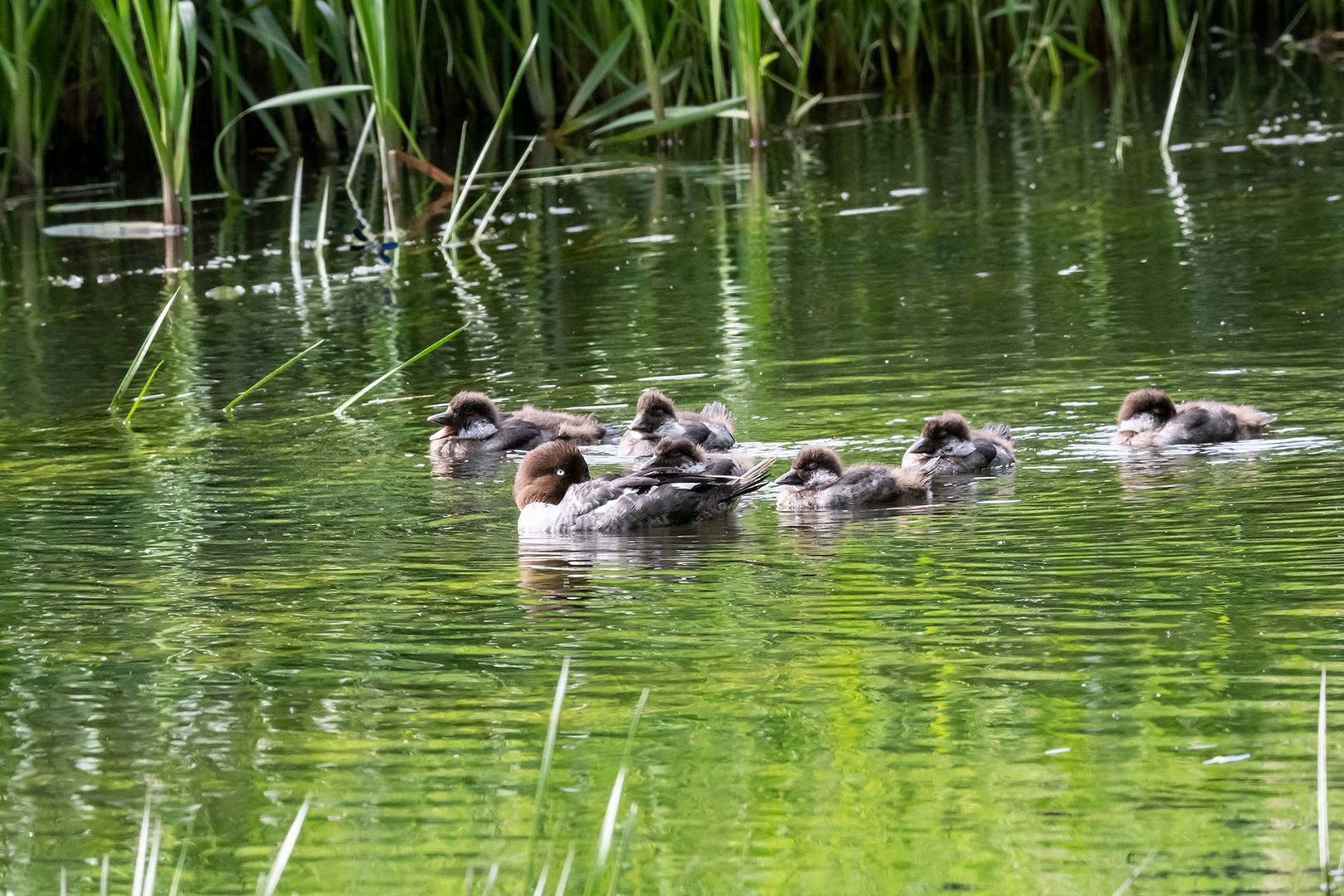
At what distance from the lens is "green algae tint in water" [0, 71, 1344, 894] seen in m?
4.25

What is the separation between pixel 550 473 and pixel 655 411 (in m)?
0.96

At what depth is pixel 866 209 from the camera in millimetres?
15203

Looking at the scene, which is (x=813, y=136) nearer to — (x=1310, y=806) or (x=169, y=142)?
(x=169, y=142)

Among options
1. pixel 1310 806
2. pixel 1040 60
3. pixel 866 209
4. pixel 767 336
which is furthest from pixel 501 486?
pixel 1040 60

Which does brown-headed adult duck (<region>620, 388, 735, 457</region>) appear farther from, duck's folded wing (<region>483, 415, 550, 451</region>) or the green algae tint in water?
duck's folded wing (<region>483, 415, 550, 451</region>)

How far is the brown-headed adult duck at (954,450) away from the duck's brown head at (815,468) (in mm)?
351

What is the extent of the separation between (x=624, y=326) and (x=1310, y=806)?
7.35m

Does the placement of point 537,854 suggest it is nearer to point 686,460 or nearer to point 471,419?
point 686,460

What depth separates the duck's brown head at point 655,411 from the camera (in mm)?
8336

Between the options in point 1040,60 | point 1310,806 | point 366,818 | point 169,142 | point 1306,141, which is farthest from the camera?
point 1040,60

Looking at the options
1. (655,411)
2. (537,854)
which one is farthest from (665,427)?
(537,854)

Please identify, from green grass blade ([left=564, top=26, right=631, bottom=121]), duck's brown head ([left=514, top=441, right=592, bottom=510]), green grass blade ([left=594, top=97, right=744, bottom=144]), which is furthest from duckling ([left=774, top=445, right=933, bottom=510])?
green grass blade ([left=564, top=26, right=631, bottom=121])

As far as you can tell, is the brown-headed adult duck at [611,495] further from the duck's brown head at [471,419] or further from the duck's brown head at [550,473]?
the duck's brown head at [471,419]

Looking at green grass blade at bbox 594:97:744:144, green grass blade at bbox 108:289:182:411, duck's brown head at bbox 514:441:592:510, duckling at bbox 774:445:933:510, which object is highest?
green grass blade at bbox 594:97:744:144
